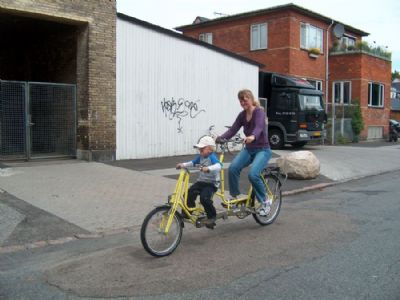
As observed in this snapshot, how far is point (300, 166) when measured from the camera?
465 inches

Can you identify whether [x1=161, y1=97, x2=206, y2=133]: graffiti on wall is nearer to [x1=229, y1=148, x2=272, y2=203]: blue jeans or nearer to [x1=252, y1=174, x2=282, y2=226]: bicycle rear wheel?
[x1=252, y1=174, x2=282, y2=226]: bicycle rear wheel

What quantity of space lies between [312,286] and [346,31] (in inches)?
1133

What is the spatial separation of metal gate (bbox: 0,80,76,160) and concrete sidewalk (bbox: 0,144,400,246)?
2.04ft

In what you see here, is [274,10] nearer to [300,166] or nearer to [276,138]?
[276,138]

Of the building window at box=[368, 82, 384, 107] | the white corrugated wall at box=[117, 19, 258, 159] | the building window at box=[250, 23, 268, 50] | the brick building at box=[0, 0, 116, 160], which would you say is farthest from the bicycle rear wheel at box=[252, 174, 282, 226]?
the building window at box=[368, 82, 384, 107]

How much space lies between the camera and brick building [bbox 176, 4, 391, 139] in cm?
2575

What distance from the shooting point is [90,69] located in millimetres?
13258

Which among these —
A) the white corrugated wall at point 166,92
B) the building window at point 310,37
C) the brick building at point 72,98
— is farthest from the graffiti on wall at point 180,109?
the building window at point 310,37

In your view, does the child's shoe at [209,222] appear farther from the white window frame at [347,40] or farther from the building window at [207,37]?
the white window frame at [347,40]

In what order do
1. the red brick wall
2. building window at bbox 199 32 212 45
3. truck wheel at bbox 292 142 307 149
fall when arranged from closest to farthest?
truck wheel at bbox 292 142 307 149 → the red brick wall → building window at bbox 199 32 212 45

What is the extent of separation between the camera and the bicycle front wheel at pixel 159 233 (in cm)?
531

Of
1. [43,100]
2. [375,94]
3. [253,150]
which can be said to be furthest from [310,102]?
[253,150]

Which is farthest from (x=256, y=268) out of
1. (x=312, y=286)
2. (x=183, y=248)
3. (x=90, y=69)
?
(x=90, y=69)

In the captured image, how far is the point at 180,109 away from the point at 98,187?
6765 millimetres
